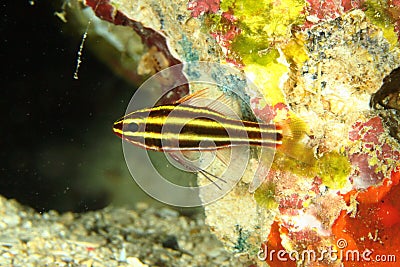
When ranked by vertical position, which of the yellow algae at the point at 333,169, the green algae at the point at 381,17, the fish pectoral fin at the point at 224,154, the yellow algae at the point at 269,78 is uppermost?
the green algae at the point at 381,17

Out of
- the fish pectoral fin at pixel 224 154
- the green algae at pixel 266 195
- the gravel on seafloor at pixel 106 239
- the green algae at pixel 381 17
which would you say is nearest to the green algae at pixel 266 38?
the green algae at pixel 381 17

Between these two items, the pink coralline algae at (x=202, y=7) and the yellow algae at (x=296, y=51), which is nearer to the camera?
the yellow algae at (x=296, y=51)

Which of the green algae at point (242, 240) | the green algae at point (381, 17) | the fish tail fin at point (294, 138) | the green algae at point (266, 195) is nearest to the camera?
the green algae at point (381, 17)

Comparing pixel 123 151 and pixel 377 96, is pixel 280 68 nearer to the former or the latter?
pixel 377 96

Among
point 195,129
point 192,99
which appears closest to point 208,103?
point 192,99

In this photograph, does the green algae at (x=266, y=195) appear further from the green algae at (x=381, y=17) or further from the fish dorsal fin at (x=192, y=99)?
the green algae at (x=381, y=17)

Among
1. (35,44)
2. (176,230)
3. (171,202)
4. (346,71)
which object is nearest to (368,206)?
(346,71)

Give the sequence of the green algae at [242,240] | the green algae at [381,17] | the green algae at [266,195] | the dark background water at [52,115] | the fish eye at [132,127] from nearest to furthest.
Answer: the green algae at [381,17]
the fish eye at [132,127]
the green algae at [266,195]
the green algae at [242,240]
the dark background water at [52,115]
